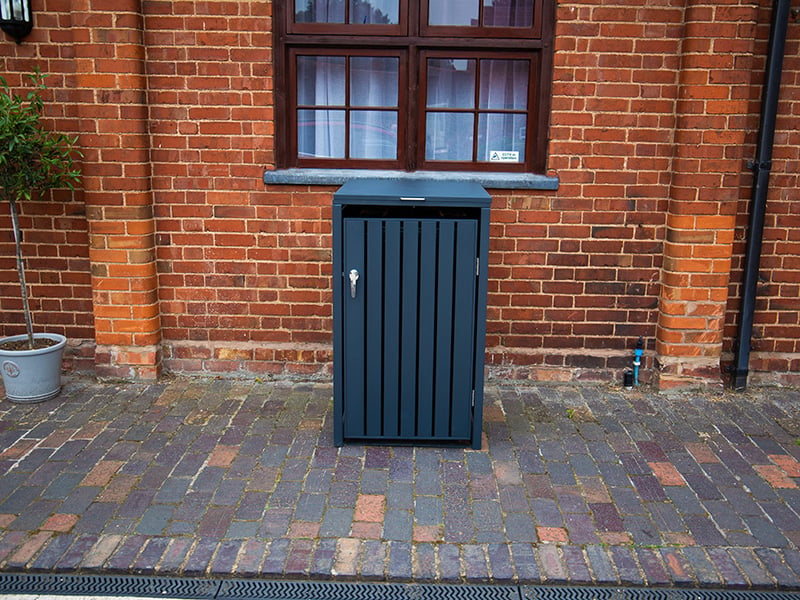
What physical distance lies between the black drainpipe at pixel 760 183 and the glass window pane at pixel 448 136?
6.85ft

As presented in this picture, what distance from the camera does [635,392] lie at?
5.59 metres

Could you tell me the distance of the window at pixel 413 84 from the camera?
17.7ft

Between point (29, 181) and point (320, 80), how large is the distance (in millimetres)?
2178

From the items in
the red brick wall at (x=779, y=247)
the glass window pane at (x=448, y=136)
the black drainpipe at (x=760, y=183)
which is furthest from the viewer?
the glass window pane at (x=448, y=136)

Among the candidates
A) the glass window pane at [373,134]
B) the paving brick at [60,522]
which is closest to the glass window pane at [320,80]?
the glass window pane at [373,134]

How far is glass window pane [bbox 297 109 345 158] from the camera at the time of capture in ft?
18.4

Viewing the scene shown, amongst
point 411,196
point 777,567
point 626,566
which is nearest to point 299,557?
point 626,566

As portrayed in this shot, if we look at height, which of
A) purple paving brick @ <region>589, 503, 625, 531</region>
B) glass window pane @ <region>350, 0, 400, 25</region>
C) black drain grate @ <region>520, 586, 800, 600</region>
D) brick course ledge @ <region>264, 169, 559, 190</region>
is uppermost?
glass window pane @ <region>350, 0, 400, 25</region>

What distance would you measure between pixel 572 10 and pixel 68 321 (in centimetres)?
450

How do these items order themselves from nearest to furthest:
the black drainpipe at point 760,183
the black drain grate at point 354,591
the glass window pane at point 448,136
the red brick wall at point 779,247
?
the black drain grate at point 354,591
the black drainpipe at point 760,183
the red brick wall at point 779,247
the glass window pane at point 448,136

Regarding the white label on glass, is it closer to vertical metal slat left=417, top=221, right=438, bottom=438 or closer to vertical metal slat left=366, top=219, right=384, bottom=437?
vertical metal slat left=417, top=221, right=438, bottom=438

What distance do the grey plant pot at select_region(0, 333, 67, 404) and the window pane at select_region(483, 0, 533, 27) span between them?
3969 mm

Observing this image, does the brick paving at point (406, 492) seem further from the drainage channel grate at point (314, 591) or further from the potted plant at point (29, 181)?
the potted plant at point (29, 181)

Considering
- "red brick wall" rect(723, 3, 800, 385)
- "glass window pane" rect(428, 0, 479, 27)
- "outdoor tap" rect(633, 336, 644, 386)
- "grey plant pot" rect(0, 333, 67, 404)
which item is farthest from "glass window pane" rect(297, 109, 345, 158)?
"red brick wall" rect(723, 3, 800, 385)
